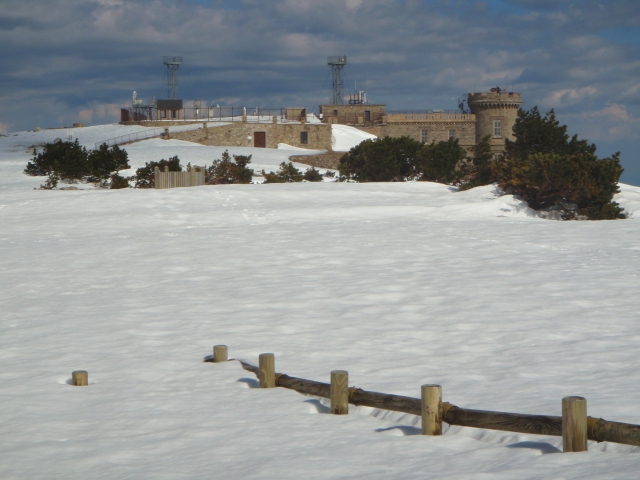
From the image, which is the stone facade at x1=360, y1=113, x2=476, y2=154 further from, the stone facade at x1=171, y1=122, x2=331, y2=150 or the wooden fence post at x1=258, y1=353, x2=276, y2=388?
the wooden fence post at x1=258, y1=353, x2=276, y2=388

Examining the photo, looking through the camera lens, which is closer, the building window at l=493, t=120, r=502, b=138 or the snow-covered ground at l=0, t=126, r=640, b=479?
the snow-covered ground at l=0, t=126, r=640, b=479

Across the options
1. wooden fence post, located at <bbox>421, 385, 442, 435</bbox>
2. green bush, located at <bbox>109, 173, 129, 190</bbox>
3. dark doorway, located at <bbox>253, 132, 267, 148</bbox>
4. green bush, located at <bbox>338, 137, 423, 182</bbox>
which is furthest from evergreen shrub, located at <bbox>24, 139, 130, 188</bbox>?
wooden fence post, located at <bbox>421, 385, 442, 435</bbox>

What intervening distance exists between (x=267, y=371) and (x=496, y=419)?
3.13 metres

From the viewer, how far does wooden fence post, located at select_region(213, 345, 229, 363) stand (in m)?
10.5

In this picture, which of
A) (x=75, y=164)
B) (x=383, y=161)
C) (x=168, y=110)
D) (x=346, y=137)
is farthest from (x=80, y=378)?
(x=168, y=110)

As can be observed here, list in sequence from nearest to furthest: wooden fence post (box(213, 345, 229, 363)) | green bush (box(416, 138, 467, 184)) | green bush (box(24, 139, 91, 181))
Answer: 1. wooden fence post (box(213, 345, 229, 363))
2. green bush (box(24, 139, 91, 181))
3. green bush (box(416, 138, 467, 184))

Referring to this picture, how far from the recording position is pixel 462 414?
725 centimetres

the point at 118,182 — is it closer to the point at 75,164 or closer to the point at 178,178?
the point at 75,164

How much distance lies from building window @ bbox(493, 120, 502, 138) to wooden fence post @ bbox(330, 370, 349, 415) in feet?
233

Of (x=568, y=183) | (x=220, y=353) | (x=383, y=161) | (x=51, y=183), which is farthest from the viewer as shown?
(x=383, y=161)

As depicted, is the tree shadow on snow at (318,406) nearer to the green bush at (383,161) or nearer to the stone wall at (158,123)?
the green bush at (383,161)

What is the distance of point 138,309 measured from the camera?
1400 cm

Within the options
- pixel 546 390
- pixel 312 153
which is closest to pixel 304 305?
pixel 546 390

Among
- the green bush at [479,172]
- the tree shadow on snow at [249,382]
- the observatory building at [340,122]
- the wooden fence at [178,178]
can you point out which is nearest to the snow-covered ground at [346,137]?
the observatory building at [340,122]
